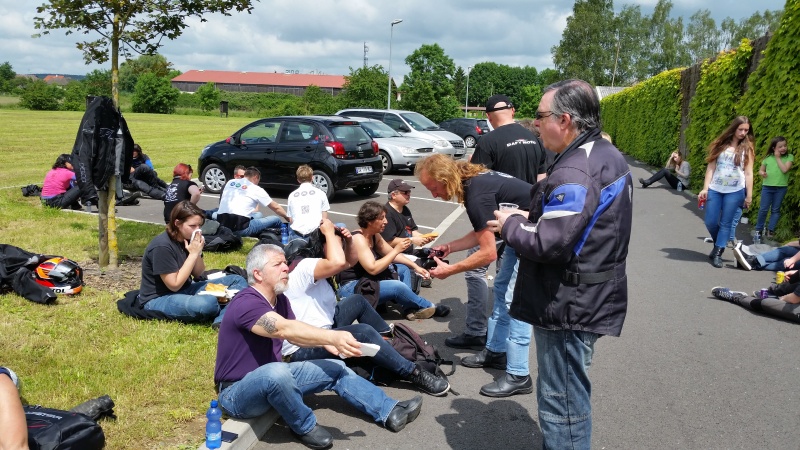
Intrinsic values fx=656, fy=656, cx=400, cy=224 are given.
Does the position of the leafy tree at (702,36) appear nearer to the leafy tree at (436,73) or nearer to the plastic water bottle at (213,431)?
the leafy tree at (436,73)

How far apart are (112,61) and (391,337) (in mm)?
4737

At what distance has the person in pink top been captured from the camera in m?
12.1

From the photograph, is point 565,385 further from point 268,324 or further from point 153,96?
point 153,96

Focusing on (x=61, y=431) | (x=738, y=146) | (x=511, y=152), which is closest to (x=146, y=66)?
(x=511, y=152)

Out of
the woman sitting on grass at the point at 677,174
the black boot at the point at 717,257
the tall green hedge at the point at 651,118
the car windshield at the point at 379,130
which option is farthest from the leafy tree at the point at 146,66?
the tall green hedge at the point at 651,118

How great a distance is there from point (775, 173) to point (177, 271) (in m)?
8.71

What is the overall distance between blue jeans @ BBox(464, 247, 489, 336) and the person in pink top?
9.17 meters

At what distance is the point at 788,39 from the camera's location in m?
10.3

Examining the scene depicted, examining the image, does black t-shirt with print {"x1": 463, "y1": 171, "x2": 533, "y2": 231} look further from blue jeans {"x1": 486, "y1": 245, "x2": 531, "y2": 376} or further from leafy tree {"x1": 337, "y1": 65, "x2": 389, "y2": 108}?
→ leafy tree {"x1": 337, "y1": 65, "x2": 389, "y2": 108}

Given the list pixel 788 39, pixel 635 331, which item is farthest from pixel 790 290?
pixel 788 39

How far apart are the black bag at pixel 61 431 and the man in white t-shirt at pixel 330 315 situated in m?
1.44

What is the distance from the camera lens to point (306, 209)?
28.7 ft

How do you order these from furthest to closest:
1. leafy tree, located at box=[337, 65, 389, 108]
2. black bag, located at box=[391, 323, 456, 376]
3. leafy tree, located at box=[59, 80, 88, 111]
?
1. leafy tree, located at box=[59, 80, 88, 111]
2. leafy tree, located at box=[337, 65, 389, 108]
3. black bag, located at box=[391, 323, 456, 376]

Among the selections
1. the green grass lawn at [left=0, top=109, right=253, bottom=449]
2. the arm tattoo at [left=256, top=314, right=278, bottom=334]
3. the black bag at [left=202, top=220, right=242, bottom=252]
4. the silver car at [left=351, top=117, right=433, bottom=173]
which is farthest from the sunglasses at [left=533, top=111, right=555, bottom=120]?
the silver car at [left=351, top=117, right=433, bottom=173]
